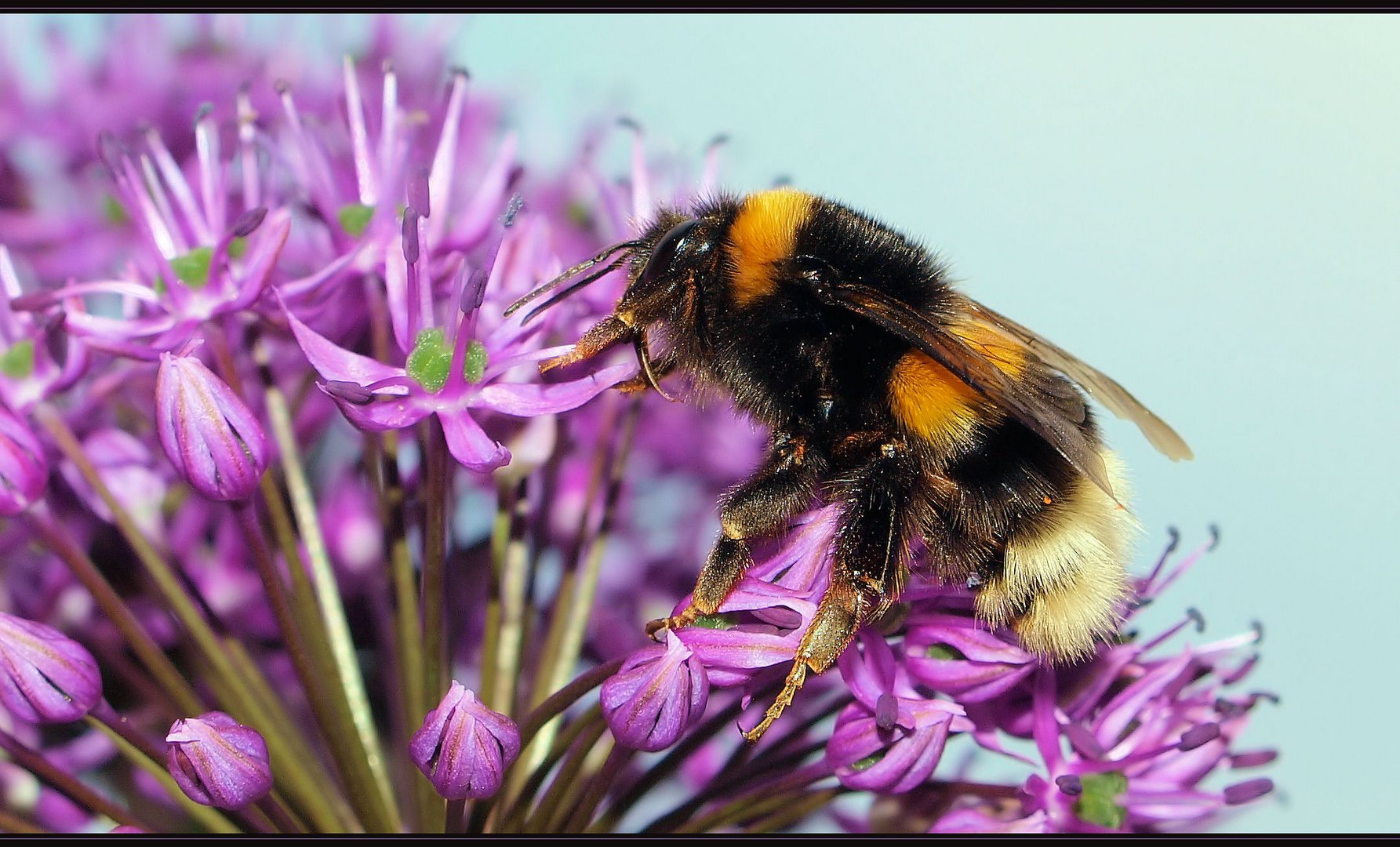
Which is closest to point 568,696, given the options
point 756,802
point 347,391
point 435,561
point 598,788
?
point 598,788

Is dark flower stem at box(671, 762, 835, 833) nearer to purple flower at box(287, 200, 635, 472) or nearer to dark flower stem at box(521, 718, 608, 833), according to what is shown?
dark flower stem at box(521, 718, 608, 833)

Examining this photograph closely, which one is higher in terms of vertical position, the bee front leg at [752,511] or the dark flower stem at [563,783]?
the bee front leg at [752,511]

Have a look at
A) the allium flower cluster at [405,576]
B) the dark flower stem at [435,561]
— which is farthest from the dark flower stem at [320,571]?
the dark flower stem at [435,561]

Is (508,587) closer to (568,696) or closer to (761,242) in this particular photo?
(568,696)

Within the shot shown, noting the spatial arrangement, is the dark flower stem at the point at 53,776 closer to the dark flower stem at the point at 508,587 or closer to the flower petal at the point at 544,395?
the dark flower stem at the point at 508,587

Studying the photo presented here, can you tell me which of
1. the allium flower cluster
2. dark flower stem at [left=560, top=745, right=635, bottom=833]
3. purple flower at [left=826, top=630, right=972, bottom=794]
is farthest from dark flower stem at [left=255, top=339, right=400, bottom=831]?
purple flower at [left=826, top=630, right=972, bottom=794]
